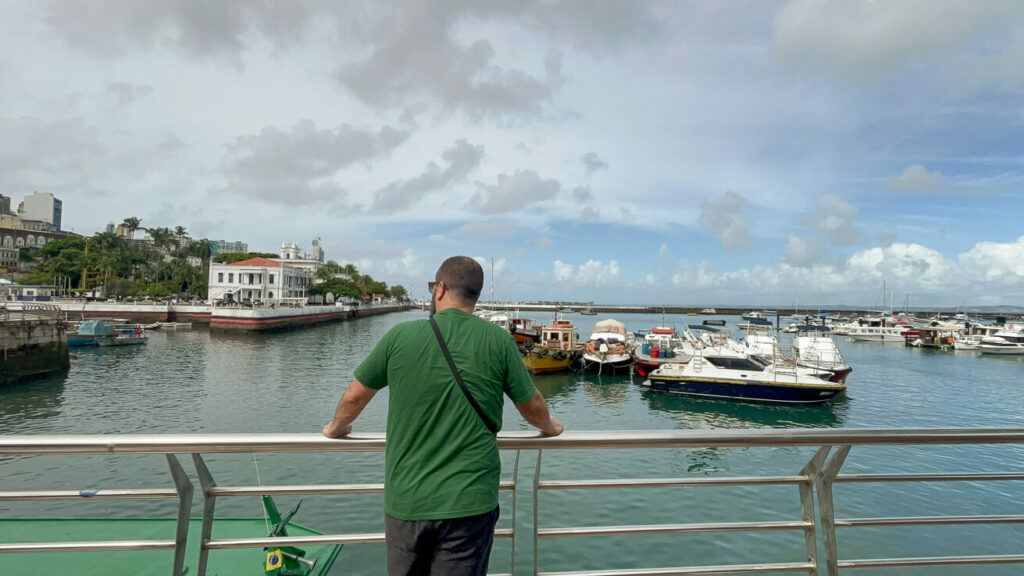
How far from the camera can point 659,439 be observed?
204 cm

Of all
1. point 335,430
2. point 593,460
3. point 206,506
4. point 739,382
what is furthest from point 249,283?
point 335,430

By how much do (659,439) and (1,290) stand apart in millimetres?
84424

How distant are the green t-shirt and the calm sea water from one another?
572 centimetres

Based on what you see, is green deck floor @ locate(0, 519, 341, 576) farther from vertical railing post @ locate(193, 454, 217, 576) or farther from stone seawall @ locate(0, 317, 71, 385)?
stone seawall @ locate(0, 317, 71, 385)

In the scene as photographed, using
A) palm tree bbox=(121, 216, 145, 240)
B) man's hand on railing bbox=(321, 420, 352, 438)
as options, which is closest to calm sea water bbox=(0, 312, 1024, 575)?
man's hand on railing bbox=(321, 420, 352, 438)

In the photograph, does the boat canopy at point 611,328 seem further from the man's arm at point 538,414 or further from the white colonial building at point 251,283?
the white colonial building at point 251,283

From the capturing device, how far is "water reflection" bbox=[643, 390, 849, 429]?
61.0ft

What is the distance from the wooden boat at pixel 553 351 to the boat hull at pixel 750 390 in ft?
25.7

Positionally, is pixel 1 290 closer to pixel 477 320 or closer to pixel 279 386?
pixel 279 386

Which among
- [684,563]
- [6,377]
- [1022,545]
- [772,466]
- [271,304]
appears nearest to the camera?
[684,563]

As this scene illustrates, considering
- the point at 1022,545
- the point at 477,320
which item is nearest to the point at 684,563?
the point at 1022,545

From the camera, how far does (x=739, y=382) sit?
21375 mm

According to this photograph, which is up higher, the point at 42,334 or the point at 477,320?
the point at 477,320

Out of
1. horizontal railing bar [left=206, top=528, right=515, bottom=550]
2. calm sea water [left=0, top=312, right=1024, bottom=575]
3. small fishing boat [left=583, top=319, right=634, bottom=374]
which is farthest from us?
small fishing boat [left=583, top=319, right=634, bottom=374]
